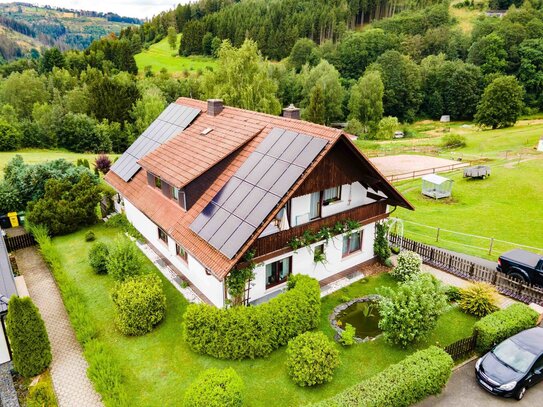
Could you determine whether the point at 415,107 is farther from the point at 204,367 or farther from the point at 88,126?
the point at 204,367

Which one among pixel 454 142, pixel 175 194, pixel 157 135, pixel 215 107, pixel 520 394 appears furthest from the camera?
pixel 454 142

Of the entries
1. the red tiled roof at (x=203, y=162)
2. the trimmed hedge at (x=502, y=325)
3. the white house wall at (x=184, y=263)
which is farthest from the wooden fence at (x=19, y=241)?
the trimmed hedge at (x=502, y=325)

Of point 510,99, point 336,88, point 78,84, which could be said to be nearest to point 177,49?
point 78,84

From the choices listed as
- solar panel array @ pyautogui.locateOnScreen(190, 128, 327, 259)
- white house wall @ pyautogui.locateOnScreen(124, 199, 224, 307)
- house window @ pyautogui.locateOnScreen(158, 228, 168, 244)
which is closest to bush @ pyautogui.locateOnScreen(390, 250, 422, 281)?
solar panel array @ pyautogui.locateOnScreen(190, 128, 327, 259)

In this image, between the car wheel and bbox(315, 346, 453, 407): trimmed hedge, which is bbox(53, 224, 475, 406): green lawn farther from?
the car wheel

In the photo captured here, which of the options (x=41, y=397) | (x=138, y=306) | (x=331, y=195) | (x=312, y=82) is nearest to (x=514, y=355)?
(x=331, y=195)

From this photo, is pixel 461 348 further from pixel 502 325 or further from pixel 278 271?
pixel 278 271

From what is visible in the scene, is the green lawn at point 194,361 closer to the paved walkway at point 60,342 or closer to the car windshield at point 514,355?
the paved walkway at point 60,342
